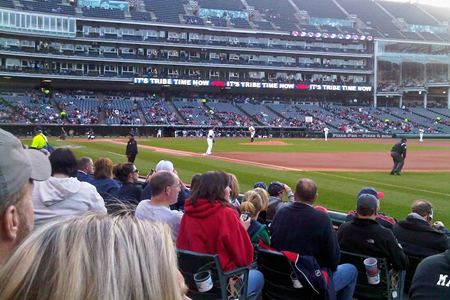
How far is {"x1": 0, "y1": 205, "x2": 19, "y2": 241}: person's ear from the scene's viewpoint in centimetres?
180

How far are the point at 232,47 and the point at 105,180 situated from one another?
70332 mm

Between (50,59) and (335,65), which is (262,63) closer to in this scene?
(335,65)

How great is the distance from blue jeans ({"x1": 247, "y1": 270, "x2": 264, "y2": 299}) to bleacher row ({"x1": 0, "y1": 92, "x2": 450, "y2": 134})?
5452cm

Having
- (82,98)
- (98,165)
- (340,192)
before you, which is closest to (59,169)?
(98,165)

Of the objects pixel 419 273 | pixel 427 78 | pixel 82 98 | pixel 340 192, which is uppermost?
pixel 427 78

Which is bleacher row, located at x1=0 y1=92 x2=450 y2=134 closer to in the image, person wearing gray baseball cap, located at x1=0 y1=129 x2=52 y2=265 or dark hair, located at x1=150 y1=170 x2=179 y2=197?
dark hair, located at x1=150 y1=170 x2=179 y2=197

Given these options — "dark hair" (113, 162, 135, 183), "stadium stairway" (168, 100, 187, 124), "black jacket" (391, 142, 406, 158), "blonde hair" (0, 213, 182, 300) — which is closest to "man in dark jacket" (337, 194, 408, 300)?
"blonde hair" (0, 213, 182, 300)


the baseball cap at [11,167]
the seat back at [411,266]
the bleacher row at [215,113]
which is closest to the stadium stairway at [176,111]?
the bleacher row at [215,113]

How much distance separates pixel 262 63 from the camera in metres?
79.1

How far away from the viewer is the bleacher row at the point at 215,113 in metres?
58.9

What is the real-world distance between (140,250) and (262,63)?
79.5 m

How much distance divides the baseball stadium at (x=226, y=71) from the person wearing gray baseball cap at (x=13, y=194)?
160ft

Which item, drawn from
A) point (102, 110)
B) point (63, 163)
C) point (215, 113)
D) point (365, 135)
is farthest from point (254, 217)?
point (215, 113)

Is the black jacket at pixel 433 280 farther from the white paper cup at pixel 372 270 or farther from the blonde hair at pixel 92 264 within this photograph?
the blonde hair at pixel 92 264
